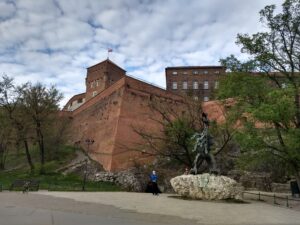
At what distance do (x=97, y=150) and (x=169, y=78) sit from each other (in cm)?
4198

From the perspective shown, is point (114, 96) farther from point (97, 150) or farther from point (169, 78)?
point (169, 78)

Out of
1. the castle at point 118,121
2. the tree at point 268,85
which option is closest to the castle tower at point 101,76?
the castle at point 118,121

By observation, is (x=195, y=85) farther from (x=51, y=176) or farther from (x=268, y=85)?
(x=268, y=85)

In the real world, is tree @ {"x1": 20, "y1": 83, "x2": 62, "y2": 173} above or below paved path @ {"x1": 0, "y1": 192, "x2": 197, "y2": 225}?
above

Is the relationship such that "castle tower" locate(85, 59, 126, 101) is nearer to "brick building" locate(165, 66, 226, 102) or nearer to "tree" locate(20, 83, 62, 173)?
"brick building" locate(165, 66, 226, 102)

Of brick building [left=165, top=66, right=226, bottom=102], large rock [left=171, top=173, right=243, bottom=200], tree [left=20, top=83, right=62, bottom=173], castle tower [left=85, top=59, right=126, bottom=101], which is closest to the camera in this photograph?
large rock [left=171, top=173, right=243, bottom=200]

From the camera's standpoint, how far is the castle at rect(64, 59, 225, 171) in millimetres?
35812

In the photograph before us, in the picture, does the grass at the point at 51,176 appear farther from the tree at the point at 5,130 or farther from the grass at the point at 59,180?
the tree at the point at 5,130

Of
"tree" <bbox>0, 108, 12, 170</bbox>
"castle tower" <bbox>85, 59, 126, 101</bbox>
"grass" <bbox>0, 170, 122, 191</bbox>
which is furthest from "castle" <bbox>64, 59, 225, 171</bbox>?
"castle tower" <bbox>85, 59, 126, 101</bbox>

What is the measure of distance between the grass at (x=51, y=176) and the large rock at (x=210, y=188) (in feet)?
29.3

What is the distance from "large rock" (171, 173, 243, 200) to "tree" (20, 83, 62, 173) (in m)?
19.4

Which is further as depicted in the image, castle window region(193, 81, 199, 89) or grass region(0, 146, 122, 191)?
castle window region(193, 81, 199, 89)

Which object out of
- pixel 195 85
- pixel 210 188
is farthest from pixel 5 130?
pixel 195 85

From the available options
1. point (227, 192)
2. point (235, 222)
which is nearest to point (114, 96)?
point (227, 192)
